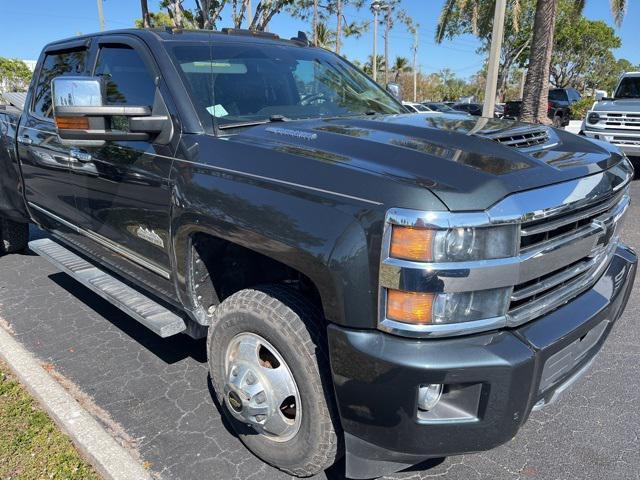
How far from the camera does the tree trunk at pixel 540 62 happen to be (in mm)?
12250

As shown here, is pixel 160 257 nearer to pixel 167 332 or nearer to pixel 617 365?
pixel 167 332

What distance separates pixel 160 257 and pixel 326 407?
1.28 meters

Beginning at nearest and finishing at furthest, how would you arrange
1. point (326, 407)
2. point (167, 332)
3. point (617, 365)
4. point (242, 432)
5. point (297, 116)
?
point (326, 407)
point (242, 432)
point (167, 332)
point (297, 116)
point (617, 365)

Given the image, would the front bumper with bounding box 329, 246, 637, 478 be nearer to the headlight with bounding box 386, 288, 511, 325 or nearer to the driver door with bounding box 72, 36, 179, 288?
the headlight with bounding box 386, 288, 511, 325

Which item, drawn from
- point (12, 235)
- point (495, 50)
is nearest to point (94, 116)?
point (12, 235)

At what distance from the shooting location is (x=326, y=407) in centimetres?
196

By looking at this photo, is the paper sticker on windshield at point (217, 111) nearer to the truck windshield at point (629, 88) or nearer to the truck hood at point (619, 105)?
the truck hood at point (619, 105)

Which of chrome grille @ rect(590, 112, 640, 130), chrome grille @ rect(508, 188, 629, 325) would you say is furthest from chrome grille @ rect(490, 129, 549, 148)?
chrome grille @ rect(590, 112, 640, 130)

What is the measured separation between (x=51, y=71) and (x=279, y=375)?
11.3 feet

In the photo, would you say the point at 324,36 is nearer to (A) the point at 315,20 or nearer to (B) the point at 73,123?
(A) the point at 315,20

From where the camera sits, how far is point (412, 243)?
162 centimetres

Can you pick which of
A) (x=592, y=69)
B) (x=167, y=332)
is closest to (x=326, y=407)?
(x=167, y=332)

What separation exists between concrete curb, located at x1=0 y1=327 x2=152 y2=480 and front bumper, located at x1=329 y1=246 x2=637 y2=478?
45.0 inches

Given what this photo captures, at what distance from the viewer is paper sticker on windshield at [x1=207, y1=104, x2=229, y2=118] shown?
2.51 m
